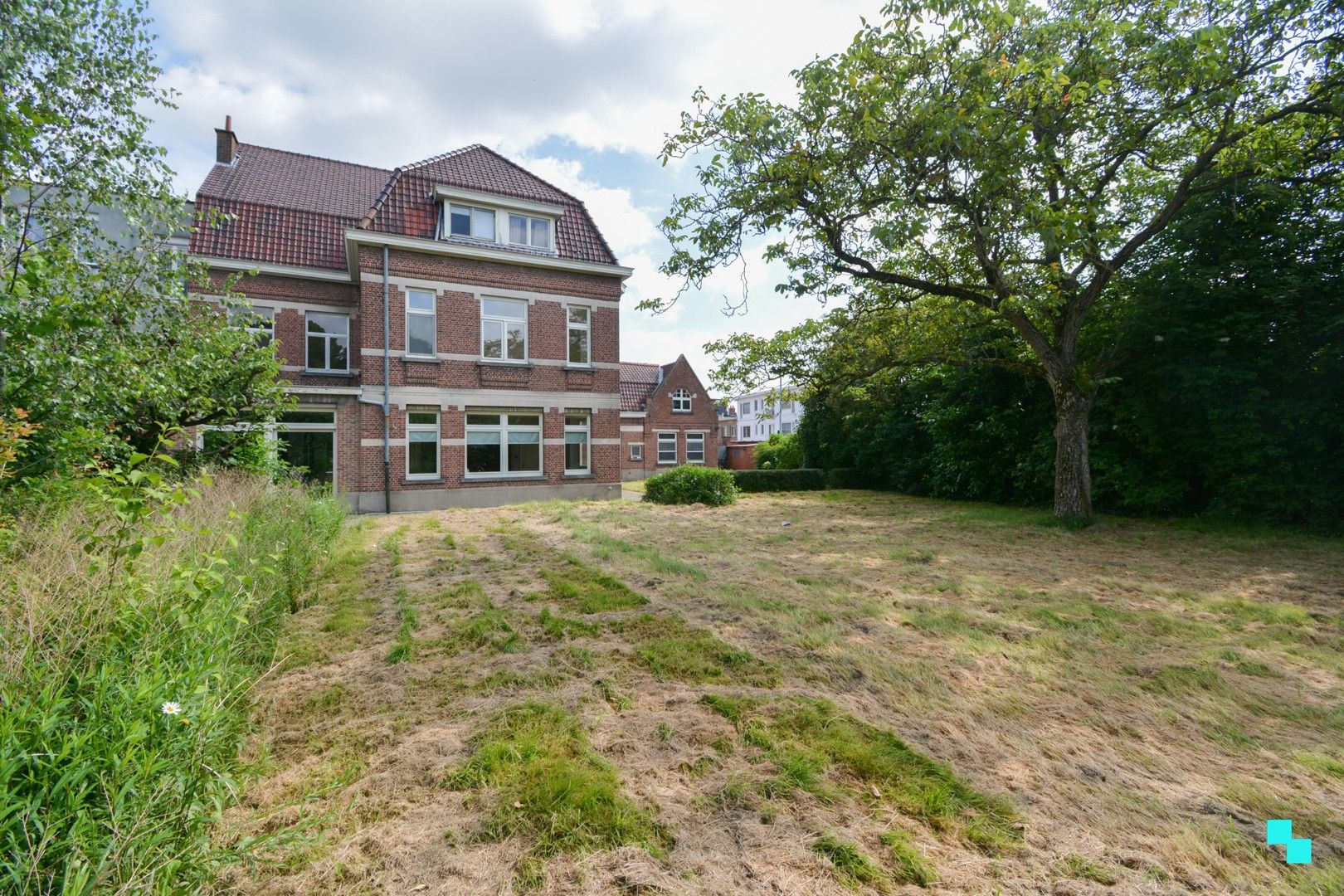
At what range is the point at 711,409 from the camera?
35.7m

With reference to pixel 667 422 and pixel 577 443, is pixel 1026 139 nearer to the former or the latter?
pixel 577 443

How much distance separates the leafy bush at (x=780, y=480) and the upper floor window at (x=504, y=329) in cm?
868

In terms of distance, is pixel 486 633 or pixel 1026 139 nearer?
pixel 486 633

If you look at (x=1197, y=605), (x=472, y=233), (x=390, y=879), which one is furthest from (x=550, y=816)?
(x=472, y=233)

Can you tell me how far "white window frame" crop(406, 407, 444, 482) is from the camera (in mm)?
15273

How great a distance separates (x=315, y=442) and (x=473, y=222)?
6927 mm

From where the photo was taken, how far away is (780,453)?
29.2m

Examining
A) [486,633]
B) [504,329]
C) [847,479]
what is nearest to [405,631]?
[486,633]

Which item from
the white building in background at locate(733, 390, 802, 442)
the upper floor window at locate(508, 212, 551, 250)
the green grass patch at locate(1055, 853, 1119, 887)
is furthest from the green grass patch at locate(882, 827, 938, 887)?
the white building in background at locate(733, 390, 802, 442)

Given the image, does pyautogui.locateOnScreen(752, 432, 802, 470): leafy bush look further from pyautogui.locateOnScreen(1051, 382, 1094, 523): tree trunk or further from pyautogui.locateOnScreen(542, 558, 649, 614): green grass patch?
pyautogui.locateOnScreen(542, 558, 649, 614): green grass patch

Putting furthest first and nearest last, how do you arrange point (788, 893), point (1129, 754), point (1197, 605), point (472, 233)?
point (472, 233)
point (1197, 605)
point (1129, 754)
point (788, 893)

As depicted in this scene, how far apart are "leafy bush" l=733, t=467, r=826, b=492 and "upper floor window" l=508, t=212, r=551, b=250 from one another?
385 inches

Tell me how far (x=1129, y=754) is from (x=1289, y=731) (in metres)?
1.09

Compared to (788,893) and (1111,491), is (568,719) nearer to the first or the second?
(788,893)
